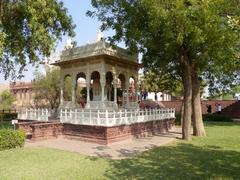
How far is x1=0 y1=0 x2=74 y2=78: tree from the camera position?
56.3 feet

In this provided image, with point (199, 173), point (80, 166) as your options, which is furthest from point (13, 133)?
point (199, 173)

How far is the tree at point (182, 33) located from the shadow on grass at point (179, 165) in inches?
160

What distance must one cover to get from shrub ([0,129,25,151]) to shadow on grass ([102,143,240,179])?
543cm

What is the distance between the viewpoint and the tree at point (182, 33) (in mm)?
14531

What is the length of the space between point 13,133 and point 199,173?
29.5 ft

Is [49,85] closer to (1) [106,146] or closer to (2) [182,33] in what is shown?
(1) [106,146]

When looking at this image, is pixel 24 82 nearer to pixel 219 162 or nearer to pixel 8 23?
pixel 8 23

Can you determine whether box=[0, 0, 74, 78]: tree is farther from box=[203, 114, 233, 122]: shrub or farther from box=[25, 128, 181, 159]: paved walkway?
box=[203, 114, 233, 122]: shrub

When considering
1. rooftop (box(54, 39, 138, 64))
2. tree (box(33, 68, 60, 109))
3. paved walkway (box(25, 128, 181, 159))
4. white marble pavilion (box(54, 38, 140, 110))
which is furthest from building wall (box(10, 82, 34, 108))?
paved walkway (box(25, 128, 181, 159))

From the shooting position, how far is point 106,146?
14703mm

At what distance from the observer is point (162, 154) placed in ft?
41.5

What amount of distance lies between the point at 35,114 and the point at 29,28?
634 centimetres

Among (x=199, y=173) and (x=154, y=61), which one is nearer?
(x=199, y=173)

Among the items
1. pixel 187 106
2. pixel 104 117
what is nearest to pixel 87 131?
pixel 104 117
